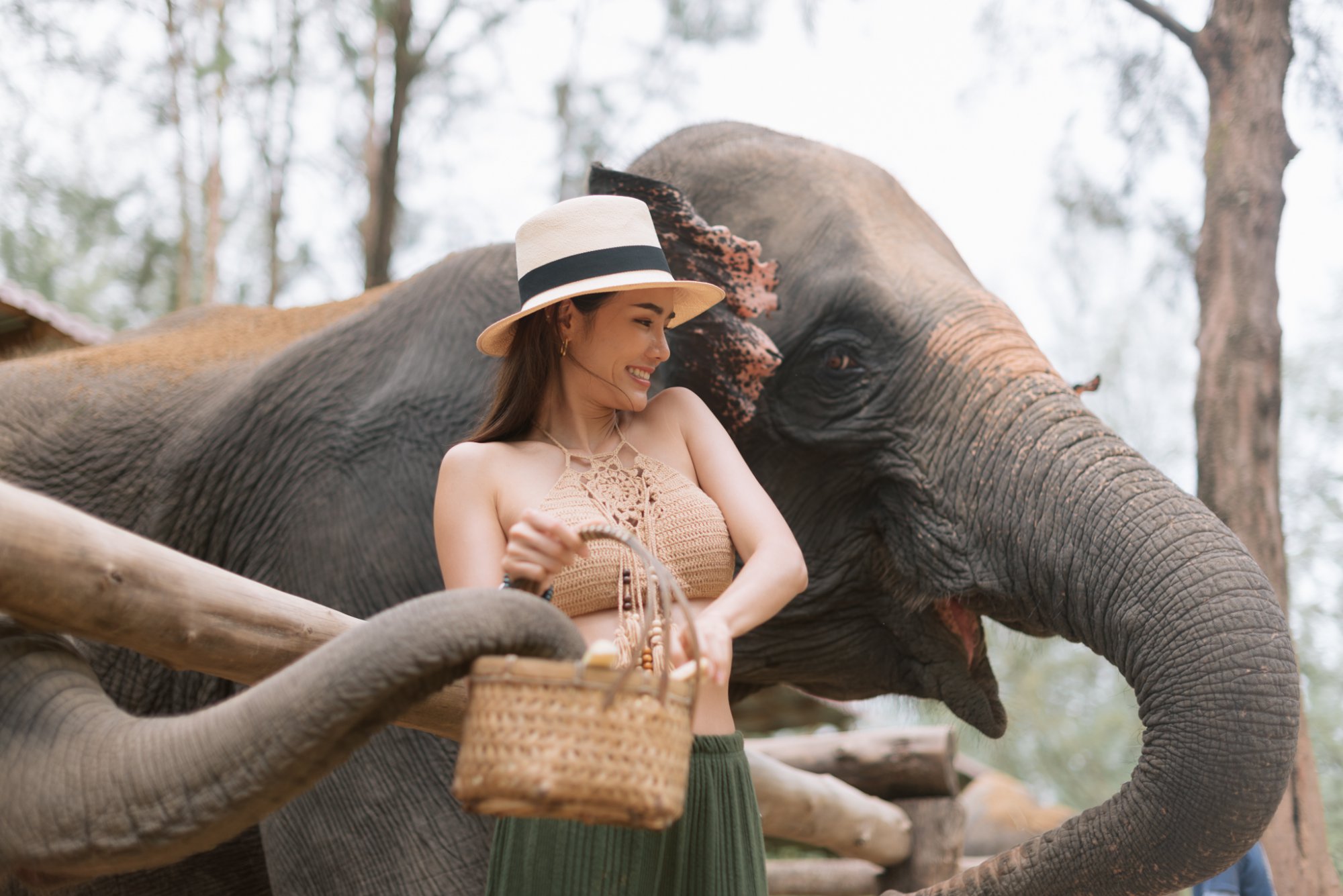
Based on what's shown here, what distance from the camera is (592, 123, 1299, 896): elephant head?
223 cm

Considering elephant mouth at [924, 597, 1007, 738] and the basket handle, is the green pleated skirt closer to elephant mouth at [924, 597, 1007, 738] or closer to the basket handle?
the basket handle

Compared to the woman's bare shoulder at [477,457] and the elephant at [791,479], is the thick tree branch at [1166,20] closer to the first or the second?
the elephant at [791,479]

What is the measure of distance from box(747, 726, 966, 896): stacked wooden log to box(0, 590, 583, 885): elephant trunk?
13.1 ft

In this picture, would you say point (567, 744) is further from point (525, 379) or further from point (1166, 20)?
point (1166, 20)

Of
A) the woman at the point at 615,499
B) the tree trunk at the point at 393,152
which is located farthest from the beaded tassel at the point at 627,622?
the tree trunk at the point at 393,152

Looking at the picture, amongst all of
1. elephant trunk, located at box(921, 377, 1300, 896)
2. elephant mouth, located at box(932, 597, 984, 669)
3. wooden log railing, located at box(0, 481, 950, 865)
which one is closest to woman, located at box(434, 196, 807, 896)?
wooden log railing, located at box(0, 481, 950, 865)

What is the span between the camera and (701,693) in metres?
1.93

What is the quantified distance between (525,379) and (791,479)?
4.01 feet

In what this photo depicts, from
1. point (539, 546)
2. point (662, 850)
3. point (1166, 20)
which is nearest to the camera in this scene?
point (539, 546)

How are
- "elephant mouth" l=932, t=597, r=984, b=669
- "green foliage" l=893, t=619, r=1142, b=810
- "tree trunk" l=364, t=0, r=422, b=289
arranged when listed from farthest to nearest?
1. "green foliage" l=893, t=619, r=1142, b=810
2. "tree trunk" l=364, t=0, r=422, b=289
3. "elephant mouth" l=932, t=597, r=984, b=669

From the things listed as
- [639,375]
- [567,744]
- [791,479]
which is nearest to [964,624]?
[791,479]

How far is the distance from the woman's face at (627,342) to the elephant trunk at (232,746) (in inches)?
25.0

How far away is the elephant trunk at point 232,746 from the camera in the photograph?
54.0 inches

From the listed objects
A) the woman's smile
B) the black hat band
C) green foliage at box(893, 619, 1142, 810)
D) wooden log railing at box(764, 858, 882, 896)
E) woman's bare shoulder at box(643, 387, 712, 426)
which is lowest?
green foliage at box(893, 619, 1142, 810)
